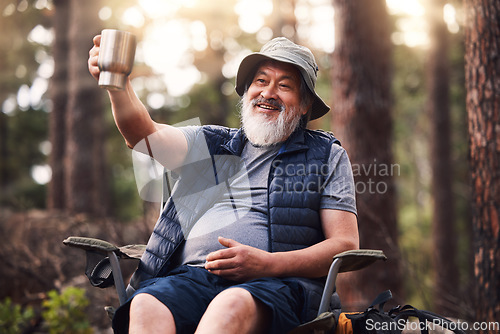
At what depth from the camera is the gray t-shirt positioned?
8.76 feet

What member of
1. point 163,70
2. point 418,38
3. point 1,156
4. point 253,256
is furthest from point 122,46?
point 1,156

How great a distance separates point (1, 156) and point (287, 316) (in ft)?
57.7

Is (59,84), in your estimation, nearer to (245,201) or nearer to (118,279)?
(245,201)

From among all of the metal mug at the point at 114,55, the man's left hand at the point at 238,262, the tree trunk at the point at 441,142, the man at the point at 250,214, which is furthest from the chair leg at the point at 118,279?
the tree trunk at the point at 441,142

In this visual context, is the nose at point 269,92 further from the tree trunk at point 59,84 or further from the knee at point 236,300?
the tree trunk at point 59,84

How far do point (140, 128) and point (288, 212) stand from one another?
0.79 m

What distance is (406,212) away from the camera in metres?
23.7

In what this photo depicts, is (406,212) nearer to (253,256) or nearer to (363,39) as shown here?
(363,39)

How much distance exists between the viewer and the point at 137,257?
110 inches

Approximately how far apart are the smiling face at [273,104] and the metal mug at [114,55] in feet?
3.08

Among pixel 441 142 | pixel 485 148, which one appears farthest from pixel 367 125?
pixel 441 142

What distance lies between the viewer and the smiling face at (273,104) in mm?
2904

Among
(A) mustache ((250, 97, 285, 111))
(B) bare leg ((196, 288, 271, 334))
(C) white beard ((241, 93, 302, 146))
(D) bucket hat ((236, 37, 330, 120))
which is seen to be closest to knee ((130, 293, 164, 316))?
(B) bare leg ((196, 288, 271, 334))

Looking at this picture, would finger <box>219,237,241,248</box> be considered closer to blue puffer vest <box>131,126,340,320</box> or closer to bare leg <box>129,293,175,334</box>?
blue puffer vest <box>131,126,340,320</box>
